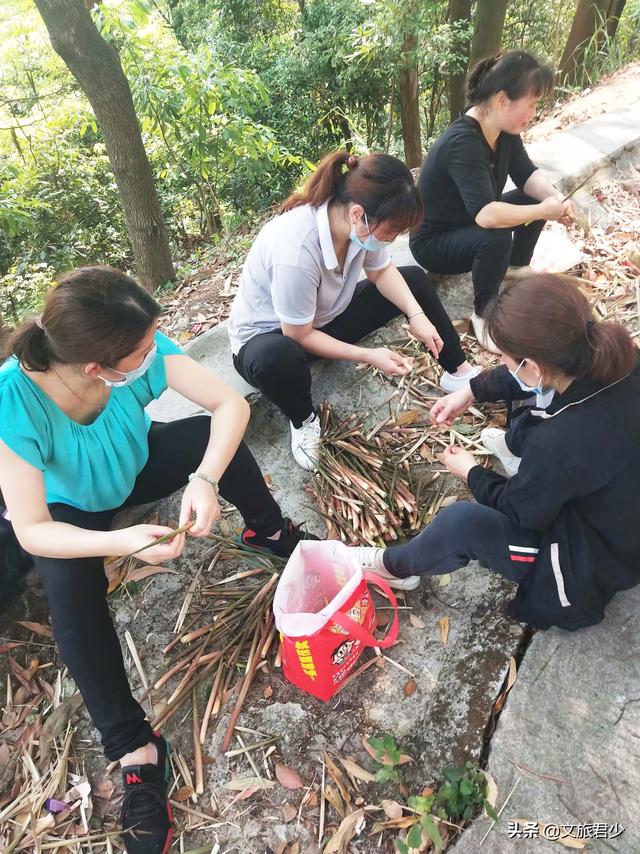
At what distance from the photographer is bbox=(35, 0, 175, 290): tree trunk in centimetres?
374

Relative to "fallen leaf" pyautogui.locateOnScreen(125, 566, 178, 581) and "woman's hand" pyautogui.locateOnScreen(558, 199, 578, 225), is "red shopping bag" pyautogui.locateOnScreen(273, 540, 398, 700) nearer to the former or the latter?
"fallen leaf" pyautogui.locateOnScreen(125, 566, 178, 581)

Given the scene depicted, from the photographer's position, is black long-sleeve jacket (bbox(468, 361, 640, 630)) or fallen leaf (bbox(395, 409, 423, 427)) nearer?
black long-sleeve jacket (bbox(468, 361, 640, 630))

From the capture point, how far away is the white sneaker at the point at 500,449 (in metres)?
2.45

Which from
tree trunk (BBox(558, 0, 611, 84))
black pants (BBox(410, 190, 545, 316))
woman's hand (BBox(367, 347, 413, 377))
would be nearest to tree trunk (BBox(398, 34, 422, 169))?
tree trunk (BBox(558, 0, 611, 84))

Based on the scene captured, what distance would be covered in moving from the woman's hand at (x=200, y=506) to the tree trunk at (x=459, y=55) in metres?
7.03

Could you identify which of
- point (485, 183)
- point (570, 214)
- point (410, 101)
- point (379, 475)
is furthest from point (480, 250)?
point (410, 101)

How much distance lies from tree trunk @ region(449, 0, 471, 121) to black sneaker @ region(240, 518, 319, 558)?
266 inches

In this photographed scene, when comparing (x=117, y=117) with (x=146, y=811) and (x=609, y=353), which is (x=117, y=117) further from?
(x=146, y=811)

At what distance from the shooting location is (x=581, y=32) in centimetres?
746

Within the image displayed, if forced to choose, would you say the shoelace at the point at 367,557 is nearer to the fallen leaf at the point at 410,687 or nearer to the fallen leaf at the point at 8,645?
the fallen leaf at the point at 410,687

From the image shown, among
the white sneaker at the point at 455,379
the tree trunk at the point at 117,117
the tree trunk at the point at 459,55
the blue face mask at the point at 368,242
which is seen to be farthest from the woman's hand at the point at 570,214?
the tree trunk at the point at 459,55

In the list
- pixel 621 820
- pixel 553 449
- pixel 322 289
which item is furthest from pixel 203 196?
pixel 621 820

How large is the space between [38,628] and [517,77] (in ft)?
10.7

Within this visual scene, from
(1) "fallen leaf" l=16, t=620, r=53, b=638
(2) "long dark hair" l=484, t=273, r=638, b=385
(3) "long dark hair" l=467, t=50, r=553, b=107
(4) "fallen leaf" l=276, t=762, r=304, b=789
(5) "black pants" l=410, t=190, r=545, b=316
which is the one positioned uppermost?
(3) "long dark hair" l=467, t=50, r=553, b=107
